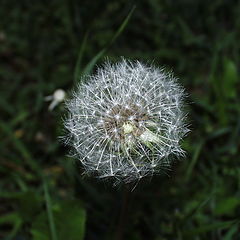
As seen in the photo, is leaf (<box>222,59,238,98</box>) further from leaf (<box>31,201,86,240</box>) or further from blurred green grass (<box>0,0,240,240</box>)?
leaf (<box>31,201,86,240</box>)

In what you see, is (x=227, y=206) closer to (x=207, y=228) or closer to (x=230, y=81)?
(x=207, y=228)

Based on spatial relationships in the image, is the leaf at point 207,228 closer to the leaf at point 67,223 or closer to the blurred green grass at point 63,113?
the blurred green grass at point 63,113

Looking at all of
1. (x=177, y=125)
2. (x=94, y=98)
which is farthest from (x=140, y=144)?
(x=94, y=98)

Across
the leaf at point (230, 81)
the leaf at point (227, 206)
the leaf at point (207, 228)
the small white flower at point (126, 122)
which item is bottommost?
the leaf at point (207, 228)

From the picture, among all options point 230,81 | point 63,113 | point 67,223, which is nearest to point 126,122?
point 67,223

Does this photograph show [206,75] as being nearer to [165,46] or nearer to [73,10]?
[165,46]

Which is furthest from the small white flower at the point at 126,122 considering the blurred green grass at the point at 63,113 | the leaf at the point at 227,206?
the leaf at the point at 227,206
